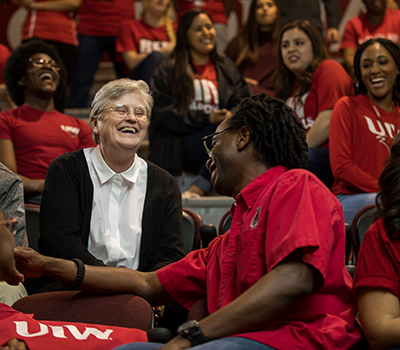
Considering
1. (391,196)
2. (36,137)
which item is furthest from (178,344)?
(36,137)

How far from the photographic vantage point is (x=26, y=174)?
3.50 m

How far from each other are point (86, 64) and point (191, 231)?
9.11ft

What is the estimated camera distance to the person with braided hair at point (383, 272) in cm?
159

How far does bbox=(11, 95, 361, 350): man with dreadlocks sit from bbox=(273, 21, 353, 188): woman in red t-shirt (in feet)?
5.41

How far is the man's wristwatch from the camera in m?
1.62

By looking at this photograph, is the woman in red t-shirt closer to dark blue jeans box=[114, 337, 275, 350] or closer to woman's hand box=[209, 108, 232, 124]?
woman's hand box=[209, 108, 232, 124]

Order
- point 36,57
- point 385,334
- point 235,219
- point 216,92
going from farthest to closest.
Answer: point 216,92, point 36,57, point 235,219, point 385,334

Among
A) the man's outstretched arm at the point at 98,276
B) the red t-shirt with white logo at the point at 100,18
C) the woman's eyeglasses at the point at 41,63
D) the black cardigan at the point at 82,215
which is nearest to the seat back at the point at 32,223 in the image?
the black cardigan at the point at 82,215

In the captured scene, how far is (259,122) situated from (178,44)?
102 inches

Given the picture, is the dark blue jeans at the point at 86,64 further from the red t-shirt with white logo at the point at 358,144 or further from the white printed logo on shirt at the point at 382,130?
the white printed logo on shirt at the point at 382,130

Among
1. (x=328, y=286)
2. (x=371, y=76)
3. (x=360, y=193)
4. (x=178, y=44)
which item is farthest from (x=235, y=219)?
(x=178, y=44)

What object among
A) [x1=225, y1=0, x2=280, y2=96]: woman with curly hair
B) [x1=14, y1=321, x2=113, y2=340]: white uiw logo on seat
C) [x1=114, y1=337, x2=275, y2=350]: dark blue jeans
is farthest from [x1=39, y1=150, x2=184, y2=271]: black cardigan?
[x1=225, y1=0, x2=280, y2=96]: woman with curly hair

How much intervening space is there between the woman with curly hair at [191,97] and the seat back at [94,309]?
6.31ft

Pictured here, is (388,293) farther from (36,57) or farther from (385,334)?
(36,57)
